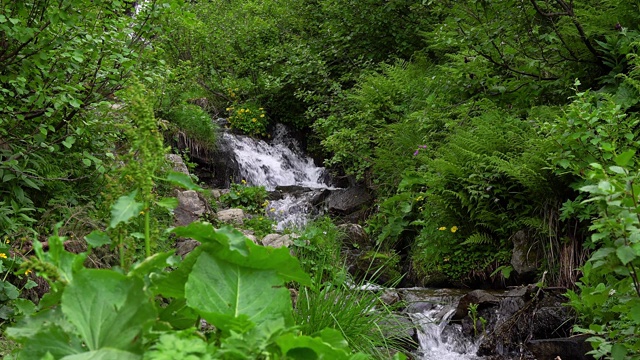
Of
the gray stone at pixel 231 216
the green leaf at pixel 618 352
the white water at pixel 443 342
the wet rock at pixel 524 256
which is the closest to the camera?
the green leaf at pixel 618 352

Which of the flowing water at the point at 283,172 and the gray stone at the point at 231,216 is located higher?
the gray stone at the point at 231,216

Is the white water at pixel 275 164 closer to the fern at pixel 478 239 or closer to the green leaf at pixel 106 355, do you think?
the fern at pixel 478 239

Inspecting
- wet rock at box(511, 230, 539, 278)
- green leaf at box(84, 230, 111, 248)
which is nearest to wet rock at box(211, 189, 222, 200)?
wet rock at box(511, 230, 539, 278)

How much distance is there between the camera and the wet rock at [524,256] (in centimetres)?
573

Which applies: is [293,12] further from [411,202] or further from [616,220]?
[616,220]

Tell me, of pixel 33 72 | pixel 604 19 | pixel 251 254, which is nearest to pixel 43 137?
pixel 33 72

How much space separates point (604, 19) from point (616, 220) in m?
4.40

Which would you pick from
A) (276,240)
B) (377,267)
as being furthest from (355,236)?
(276,240)

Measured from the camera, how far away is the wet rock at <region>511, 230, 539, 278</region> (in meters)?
5.73

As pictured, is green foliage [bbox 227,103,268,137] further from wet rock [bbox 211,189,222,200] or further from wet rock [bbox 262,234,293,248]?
wet rock [bbox 262,234,293,248]

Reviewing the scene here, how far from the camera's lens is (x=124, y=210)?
1.17m

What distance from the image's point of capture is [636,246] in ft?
6.93

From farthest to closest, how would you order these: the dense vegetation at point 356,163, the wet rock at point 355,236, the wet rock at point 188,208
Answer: the wet rock at point 355,236 → the wet rock at point 188,208 → the dense vegetation at point 356,163

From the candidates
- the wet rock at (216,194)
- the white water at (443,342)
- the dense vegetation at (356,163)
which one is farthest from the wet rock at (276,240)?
the wet rock at (216,194)
